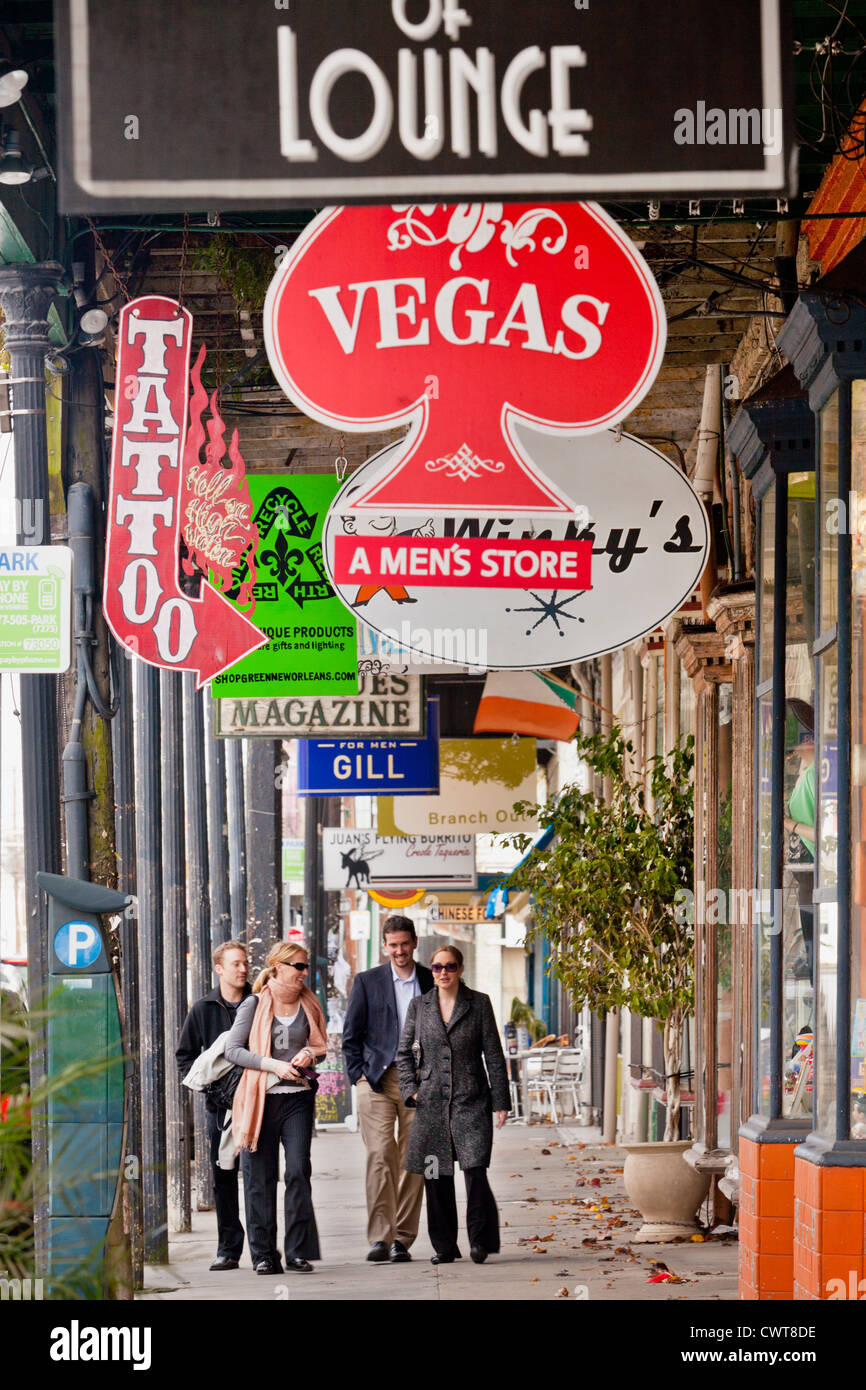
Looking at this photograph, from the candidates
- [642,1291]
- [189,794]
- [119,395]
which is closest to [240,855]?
[189,794]

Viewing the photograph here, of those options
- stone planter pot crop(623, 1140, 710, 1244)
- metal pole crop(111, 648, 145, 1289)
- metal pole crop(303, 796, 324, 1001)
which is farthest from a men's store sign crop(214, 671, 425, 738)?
metal pole crop(303, 796, 324, 1001)

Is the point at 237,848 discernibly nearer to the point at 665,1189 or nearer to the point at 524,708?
the point at 524,708

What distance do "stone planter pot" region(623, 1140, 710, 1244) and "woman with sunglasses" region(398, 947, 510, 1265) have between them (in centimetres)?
123

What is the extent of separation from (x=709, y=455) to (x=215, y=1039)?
4318 mm

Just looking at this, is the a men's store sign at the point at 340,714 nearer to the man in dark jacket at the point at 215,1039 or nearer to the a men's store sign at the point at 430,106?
the man in dark jacket at the point at 215,1039

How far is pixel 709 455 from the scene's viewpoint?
11.0 meters

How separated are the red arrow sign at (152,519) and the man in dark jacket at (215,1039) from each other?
134 inches

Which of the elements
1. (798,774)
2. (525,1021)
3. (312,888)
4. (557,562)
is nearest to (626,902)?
(798,774)

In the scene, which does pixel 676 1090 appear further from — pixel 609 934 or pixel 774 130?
pixel 774 130

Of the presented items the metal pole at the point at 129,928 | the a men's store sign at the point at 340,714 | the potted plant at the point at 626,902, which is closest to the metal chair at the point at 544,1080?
the a men's store sign at the point at 340,714

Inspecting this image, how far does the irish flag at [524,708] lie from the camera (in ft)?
60.2

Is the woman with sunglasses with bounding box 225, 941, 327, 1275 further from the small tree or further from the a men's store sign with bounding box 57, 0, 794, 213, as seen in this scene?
the a men's store sign with bounding box 57, 0, 794, 213

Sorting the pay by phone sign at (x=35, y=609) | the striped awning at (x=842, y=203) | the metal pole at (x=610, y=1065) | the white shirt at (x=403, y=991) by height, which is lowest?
the metal pole at (x=610, y=1065)

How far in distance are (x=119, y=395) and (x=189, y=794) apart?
927 cm
